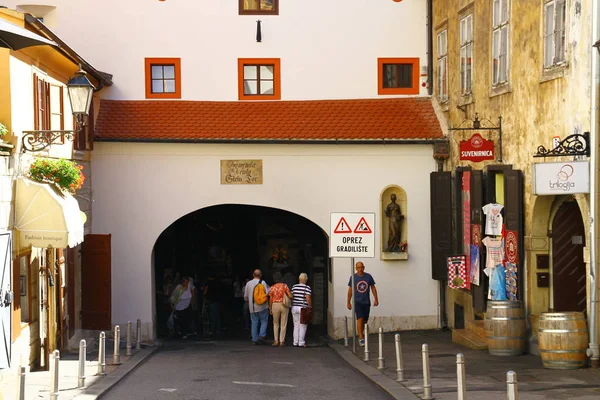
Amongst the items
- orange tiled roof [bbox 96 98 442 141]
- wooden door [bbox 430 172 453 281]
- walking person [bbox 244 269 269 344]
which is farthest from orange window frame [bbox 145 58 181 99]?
wooden door [bbox 430 172 453 281]

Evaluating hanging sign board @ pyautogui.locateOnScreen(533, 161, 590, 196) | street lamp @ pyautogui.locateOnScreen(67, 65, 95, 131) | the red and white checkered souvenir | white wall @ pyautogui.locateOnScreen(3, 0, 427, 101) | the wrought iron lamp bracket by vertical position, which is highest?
white wall @ pyautogui.locateOnScreen(3, 0, 427, 101)

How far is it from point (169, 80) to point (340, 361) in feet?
30.2

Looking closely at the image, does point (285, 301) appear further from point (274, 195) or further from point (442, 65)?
point (442, 65)

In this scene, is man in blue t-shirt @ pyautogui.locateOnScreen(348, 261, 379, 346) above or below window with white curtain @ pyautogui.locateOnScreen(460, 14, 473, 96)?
below

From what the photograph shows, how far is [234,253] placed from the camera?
35.6m

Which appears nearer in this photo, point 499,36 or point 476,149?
point 476,149

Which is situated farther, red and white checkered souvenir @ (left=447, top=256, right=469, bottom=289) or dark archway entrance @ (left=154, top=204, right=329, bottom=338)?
dark archway entrance @ (left=154, top=204, right=329, bottom=338)

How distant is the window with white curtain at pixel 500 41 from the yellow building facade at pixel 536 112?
19 mm

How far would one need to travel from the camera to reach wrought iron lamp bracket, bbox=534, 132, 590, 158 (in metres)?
15.9

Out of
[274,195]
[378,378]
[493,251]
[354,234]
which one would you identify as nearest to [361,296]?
[354,234]

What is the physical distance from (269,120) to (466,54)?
5.19m

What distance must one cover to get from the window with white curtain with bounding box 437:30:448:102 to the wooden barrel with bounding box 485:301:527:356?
25.0 ft

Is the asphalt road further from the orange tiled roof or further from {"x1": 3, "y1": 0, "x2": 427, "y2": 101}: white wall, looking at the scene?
{"x1": 3, "y1": 0, "x2": 427, "y2": 101}: white wall

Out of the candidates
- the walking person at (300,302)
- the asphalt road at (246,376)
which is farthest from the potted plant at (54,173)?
the walking person at (300,302)
